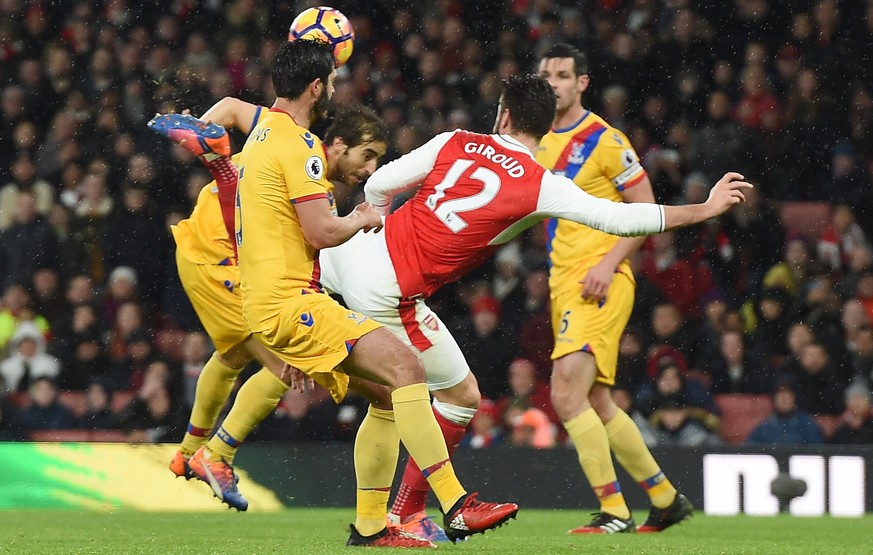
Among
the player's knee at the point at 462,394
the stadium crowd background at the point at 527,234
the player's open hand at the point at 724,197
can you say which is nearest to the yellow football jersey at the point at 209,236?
the player's knee at the point at 462,394

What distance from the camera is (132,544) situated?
5.77 metres

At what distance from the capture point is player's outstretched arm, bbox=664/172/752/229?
5.16m

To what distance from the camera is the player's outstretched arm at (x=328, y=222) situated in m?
5.22

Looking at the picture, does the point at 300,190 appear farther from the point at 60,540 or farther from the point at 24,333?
the point at 24,333

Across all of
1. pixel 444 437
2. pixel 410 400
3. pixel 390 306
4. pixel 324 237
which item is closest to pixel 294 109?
pixel 324 237

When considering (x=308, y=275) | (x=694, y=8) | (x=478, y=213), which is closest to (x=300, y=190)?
(x=308, y=275)

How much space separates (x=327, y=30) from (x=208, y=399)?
191 centimetres

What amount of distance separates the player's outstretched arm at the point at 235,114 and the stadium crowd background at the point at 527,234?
303cm

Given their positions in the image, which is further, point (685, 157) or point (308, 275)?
point (685, 157)

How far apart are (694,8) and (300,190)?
318 inches

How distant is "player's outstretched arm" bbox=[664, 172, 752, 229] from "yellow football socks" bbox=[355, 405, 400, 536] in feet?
4.45

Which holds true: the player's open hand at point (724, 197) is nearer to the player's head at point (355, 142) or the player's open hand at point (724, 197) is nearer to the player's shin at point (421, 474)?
the player's head at point (355, 142)

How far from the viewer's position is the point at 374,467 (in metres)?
5.59

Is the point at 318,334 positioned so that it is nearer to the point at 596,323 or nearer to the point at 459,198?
the point at 459,198
